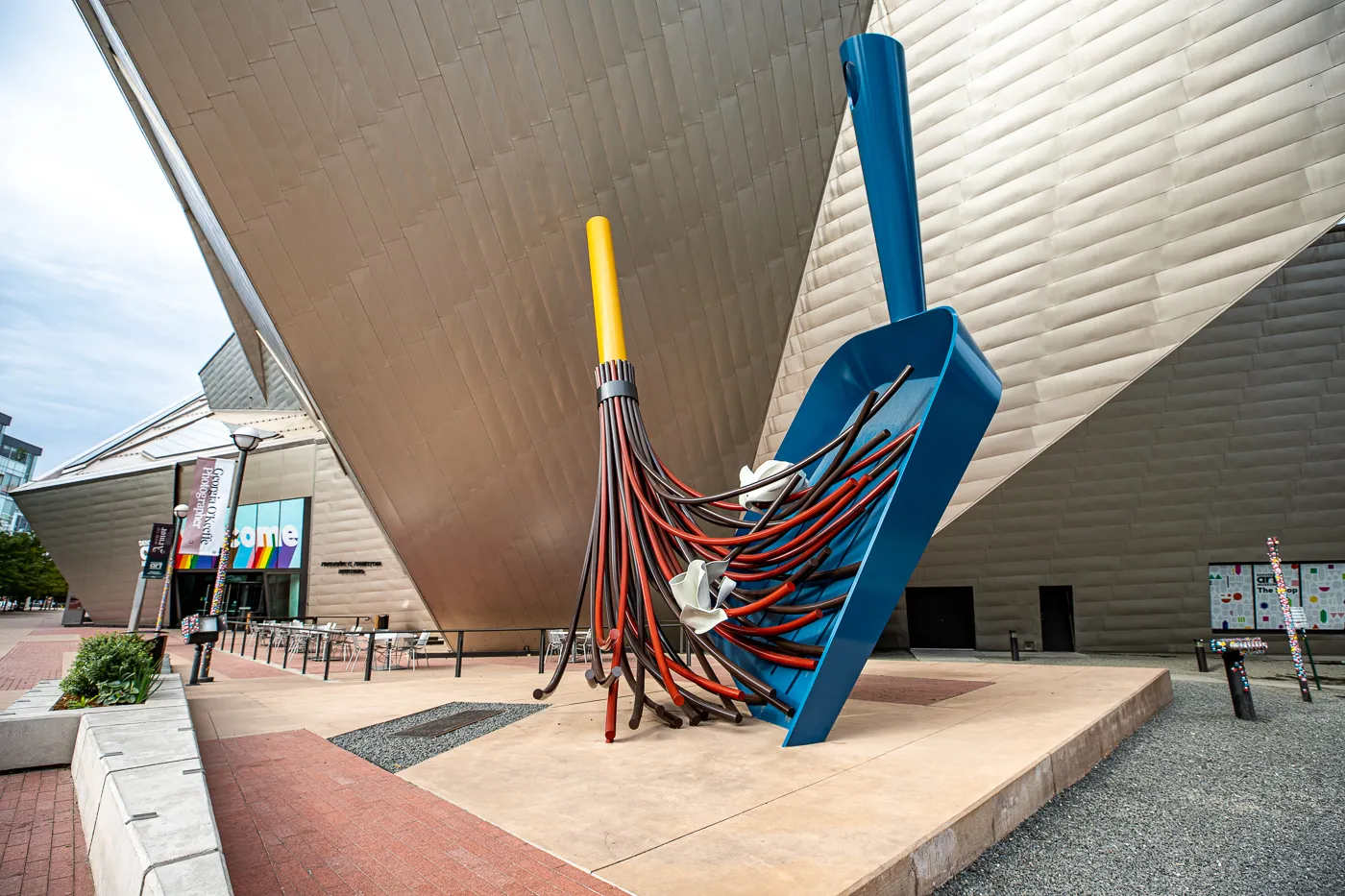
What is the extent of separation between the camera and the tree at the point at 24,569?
4466cm

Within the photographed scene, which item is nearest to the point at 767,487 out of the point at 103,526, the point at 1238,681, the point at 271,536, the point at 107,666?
the point at 1238,681

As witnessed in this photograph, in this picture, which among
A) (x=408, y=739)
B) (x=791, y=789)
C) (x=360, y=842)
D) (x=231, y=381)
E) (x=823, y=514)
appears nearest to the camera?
(x=360, y=842)

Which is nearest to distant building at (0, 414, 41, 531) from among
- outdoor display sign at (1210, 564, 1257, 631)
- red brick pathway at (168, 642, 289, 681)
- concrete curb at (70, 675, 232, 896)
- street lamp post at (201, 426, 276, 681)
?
red brick pathway at (168, 642, 289, 681)

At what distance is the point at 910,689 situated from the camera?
7.28 m

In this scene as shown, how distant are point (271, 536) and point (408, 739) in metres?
19.6

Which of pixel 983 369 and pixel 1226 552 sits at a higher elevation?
pixel 983 369

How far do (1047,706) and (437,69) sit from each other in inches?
354

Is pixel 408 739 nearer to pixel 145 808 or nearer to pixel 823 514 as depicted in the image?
pixel 145 808

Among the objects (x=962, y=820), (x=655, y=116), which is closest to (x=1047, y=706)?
(x=962, y=820)

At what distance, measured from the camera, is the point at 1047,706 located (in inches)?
219

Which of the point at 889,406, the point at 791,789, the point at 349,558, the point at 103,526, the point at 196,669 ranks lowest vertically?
the point at 196,669

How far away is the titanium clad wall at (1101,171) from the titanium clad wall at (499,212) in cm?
251

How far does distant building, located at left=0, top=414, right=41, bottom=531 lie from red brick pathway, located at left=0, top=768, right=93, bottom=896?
3783 inches

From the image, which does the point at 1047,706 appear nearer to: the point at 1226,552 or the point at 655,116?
the point at 655,116
